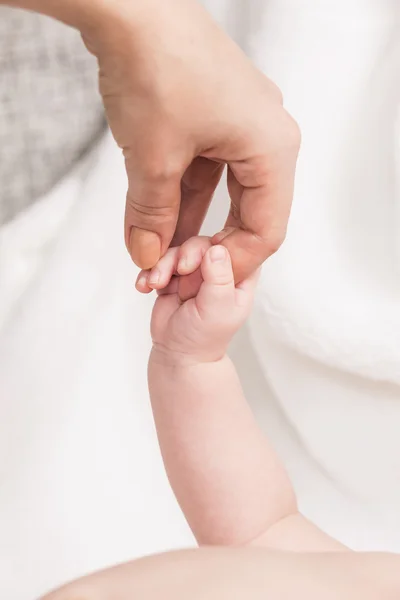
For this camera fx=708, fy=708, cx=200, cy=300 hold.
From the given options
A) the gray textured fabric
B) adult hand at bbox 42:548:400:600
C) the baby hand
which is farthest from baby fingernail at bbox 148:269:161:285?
the gray textured fabric

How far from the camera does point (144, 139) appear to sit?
1.18 ft

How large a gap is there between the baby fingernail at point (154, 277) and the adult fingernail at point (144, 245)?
0.03m

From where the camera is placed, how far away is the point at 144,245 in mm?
416

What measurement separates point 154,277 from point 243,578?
21cm

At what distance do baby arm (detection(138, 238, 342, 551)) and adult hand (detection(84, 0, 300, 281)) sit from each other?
3.3 inches

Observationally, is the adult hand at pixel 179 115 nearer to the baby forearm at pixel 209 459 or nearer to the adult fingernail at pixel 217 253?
the adult fingernail at pixel 217 253

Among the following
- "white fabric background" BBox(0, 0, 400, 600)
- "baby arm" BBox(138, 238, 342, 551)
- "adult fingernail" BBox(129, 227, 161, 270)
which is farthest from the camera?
"white fabric background" BBox(0, 0, 400, 600)

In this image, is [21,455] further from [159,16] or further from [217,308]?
[159,16]

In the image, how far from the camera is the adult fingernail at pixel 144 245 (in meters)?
0.41

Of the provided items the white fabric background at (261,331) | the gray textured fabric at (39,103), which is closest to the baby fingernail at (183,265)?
the white fabric background at (261,331)

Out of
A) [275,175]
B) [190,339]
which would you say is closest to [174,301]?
[190,339]

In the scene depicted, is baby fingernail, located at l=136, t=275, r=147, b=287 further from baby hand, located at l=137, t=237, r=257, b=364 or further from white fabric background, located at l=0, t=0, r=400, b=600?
white fabric background, located at l=0, t=0, r=400, b=600

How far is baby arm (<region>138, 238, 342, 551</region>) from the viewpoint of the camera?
516 millimetres

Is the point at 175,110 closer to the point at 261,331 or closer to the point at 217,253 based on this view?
the point at 217,253
